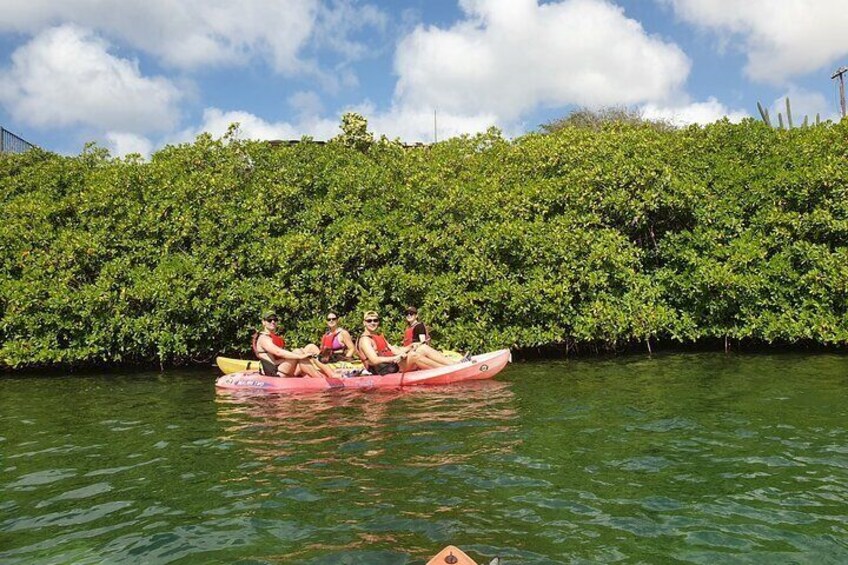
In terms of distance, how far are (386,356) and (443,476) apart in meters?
6.90

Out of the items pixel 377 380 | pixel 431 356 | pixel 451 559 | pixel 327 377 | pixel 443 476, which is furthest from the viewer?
pixel 431 356

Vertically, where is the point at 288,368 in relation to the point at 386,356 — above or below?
below

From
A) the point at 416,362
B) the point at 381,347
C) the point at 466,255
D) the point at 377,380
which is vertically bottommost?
the point at 377,380

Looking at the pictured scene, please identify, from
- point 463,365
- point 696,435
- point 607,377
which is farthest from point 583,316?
point 696,435

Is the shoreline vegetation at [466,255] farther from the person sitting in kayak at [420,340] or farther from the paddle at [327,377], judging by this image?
the paddle at [327,377]

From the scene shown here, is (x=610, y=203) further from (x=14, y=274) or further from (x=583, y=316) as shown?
(x=14, y=274)

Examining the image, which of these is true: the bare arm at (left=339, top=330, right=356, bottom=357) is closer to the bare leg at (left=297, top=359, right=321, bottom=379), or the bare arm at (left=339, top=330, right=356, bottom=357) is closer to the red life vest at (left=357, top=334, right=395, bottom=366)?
the red life vest at (left=357, top=334, right=395, bottom=366)

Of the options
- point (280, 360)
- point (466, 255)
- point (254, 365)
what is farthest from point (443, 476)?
point (466, 255)

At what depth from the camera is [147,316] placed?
16438 mm

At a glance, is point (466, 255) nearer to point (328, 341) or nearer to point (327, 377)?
point (328, 341)

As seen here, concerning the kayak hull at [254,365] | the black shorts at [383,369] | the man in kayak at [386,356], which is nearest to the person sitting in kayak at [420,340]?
the man in kayak at [386,356]

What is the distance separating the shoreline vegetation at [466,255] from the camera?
16156 millimetres

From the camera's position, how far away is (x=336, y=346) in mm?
15297

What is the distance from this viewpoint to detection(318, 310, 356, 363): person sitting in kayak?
15094 millimetres
